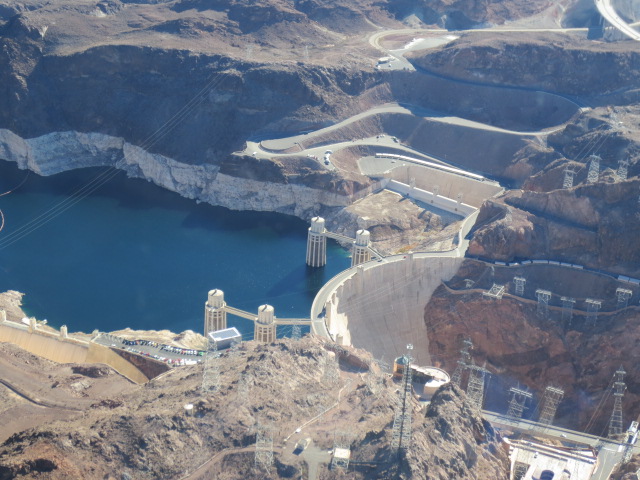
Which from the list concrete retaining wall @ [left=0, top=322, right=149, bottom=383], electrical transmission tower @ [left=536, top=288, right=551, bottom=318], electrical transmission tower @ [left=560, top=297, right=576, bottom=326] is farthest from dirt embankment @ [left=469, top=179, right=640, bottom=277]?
concrete retaining wall @ [left=0, top=322, right=149, bottom=383]

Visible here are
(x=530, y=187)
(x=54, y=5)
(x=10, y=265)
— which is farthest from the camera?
(x=54, y=5)

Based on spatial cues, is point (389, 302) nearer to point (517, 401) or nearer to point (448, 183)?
point (517, 401)

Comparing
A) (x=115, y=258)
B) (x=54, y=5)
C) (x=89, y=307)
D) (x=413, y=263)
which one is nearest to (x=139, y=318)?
(x=89, y=307)

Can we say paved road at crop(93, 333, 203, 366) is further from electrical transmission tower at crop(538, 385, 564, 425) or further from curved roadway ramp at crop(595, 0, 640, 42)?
curved roadway ramp at crop(595, 0, 640, 42)

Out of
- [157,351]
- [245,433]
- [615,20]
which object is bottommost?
[157,351]

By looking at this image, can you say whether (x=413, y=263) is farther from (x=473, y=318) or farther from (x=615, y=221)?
(x=615, y=221)

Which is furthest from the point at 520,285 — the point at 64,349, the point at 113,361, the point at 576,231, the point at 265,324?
the point at 64,349
